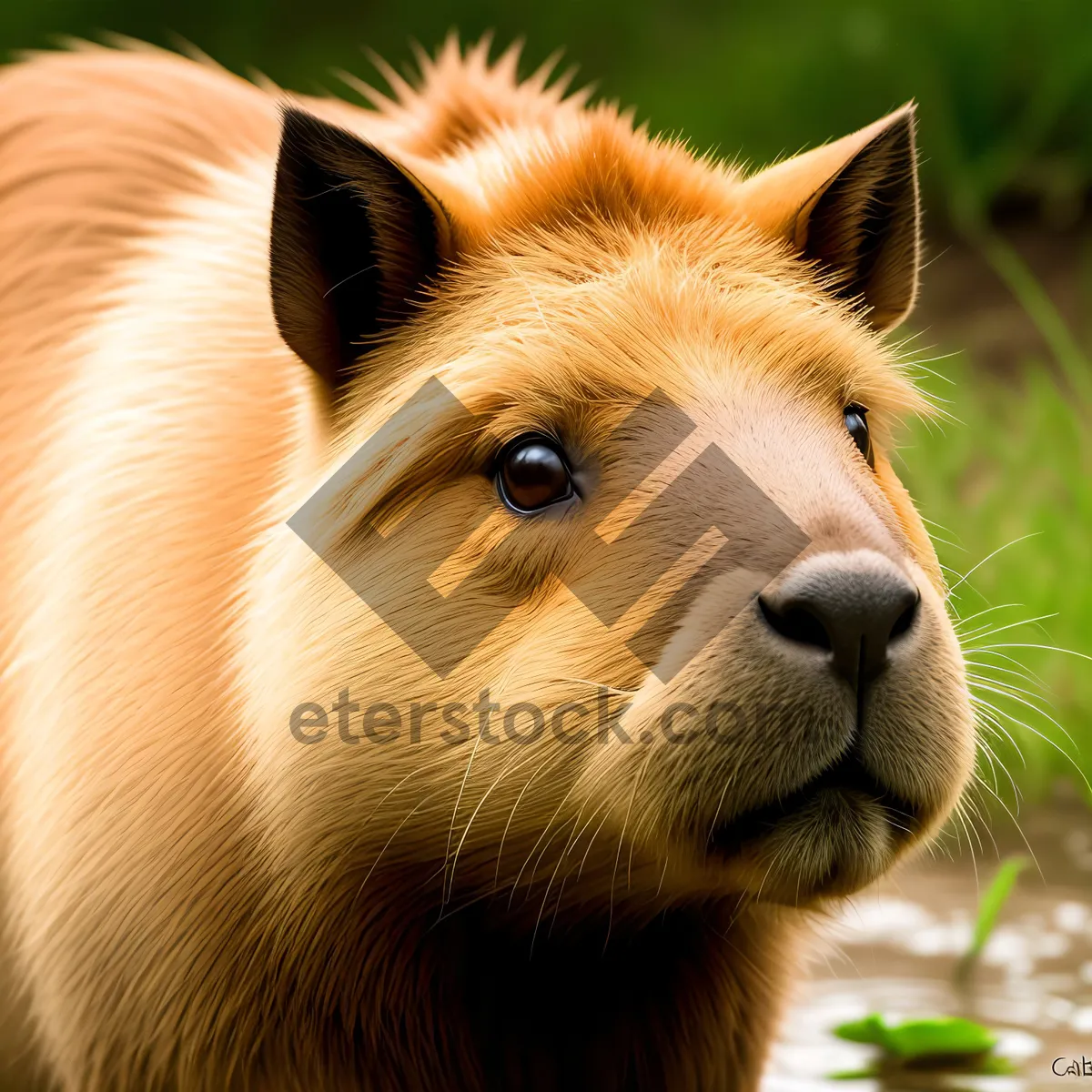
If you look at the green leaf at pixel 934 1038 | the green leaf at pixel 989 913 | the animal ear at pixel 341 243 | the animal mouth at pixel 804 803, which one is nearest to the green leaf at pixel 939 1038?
the green leaf at pixel 934 1038

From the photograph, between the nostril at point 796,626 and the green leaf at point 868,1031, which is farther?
the green leaf at point 868,1031

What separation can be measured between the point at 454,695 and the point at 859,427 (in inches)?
36.8

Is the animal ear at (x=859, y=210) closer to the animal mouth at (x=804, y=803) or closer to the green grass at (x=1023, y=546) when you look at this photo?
the green grass at (x=1023, y=546)

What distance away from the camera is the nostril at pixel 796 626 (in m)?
2.46

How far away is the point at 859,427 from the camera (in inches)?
121

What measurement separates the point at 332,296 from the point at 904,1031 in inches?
75.6

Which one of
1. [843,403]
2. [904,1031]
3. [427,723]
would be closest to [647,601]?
[427,723]

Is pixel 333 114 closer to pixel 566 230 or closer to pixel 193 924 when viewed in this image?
pixel 566 230

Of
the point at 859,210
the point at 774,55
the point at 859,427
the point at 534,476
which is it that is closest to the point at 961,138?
the point at 774,55

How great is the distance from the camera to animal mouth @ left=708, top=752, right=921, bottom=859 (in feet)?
8.34

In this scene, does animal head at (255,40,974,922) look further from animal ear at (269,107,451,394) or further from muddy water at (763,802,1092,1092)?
muddy water at (763,802,1092,1092)

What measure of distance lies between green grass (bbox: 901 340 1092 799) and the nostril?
63.7 inches

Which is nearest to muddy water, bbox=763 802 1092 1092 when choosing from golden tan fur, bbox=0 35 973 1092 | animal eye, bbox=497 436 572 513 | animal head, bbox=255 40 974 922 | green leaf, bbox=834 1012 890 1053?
green leaf, bbox=834 1012 890 1053

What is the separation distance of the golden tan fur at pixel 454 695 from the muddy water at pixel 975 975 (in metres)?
0.46
